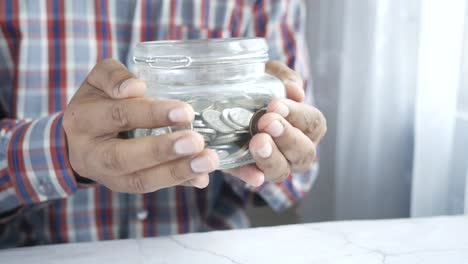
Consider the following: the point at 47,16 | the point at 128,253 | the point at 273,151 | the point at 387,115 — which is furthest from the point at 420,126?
the point at 47,16

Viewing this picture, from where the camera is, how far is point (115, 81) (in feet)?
1.96

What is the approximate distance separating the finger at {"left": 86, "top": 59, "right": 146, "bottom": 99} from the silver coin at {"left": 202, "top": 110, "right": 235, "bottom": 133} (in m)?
0.07

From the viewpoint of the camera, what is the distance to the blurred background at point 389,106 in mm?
958

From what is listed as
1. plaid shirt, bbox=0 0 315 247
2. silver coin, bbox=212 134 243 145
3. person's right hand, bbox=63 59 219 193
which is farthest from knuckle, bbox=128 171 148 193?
plaid shirt, bbox=0 0 315 247

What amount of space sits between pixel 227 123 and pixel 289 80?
19 centimetres

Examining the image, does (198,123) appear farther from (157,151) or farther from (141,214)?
(141,214)

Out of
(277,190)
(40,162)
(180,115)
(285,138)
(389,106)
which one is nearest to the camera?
(180,115)

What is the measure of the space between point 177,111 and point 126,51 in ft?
1.80

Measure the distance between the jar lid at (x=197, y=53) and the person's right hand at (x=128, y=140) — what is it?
0.03m

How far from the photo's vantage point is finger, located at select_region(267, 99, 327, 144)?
62 cm

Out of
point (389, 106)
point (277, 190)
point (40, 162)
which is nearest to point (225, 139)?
point (40, 162)

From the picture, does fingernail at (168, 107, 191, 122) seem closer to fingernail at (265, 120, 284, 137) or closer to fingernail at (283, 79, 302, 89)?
fingernail at (265, 120, 284, 137)

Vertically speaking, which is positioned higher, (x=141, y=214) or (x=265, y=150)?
(x=265, y=150)

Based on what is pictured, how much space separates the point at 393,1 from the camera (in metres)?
1.14
